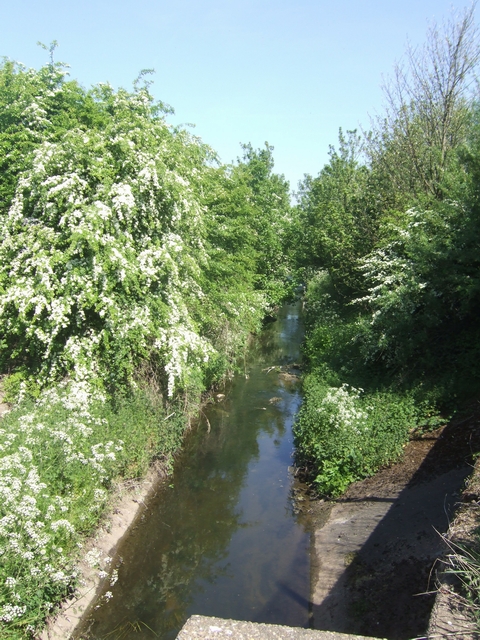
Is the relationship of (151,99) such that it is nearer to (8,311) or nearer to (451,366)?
(8,311)

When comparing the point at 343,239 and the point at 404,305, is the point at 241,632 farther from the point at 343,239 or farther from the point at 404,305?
the point at 343,239

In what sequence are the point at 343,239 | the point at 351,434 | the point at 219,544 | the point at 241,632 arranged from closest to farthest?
1. the point at 241,632
2. the point at 219,544
3. the point at 351,434
4. the point at 343,239

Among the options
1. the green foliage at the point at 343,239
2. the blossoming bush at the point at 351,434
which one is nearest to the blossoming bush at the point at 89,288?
the blossoming bush at the point at 351,434

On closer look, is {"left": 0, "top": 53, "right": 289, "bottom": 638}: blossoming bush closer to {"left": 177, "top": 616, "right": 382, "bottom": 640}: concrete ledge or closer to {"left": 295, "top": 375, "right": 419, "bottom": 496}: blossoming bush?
{"left": 295, "top": 375, "right": 419, "bottom": 496}: blossoming bush

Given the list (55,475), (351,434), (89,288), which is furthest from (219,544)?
(89,288)

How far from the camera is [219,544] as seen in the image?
35.7 feet

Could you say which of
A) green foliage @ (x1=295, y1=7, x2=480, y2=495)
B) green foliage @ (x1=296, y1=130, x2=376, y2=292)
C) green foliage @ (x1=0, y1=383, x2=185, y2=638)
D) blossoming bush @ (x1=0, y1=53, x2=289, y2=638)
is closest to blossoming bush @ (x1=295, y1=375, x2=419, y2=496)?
green foliage @ (x1=295, y1=7, x2=480, y2=495)

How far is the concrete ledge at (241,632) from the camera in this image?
3.89m

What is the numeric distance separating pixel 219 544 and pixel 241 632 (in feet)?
24.0

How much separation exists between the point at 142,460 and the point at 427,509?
6.15m

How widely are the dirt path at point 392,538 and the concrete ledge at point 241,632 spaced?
314 centimetres

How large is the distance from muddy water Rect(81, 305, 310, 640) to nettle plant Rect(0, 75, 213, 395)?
312cm

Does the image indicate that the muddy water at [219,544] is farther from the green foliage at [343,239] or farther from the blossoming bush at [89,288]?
the green foliage at [343,239]

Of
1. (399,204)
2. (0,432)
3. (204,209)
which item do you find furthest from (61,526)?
(399,204)
